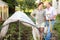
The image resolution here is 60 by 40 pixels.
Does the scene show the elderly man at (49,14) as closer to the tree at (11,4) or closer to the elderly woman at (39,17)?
the elderly woman at (39,17)

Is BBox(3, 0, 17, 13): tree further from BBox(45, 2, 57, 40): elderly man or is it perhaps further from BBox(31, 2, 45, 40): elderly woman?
BBox(45, 2, 57, 40): elderly man

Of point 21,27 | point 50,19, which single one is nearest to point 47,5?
point 50,19

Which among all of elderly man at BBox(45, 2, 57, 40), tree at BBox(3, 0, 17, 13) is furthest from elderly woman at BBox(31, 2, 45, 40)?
tree at BBox(3, 0, 17, 13)

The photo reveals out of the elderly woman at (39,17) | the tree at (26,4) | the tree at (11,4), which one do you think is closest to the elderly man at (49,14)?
the elderly woman at (39,17)

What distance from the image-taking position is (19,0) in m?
4.65

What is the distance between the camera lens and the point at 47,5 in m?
4.65

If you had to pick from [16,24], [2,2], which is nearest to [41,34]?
[16,24]

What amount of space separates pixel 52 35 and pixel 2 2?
3.02 feet

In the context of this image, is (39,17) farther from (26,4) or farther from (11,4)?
(11,4)

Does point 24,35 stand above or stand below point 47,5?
below

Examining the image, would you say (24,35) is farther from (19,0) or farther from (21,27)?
(19,0)

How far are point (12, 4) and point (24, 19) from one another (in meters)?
0.30

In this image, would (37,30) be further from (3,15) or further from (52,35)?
(3,15)


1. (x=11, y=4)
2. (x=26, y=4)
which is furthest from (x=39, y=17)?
(x=11, y=4)
